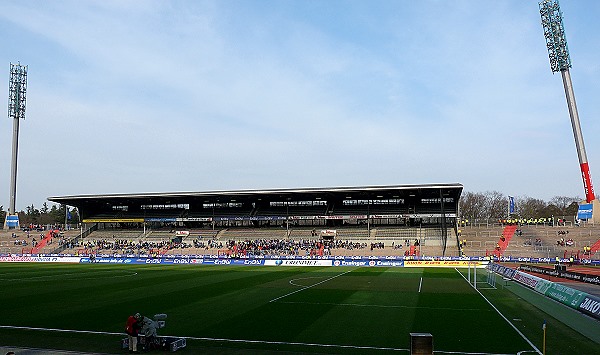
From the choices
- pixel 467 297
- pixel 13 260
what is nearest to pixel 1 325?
pixel 467 297

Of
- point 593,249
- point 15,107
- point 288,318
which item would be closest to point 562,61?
point 593,249

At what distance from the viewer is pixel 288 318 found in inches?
758

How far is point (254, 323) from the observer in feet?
59.7

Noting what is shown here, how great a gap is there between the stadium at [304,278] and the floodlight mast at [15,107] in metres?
0.32

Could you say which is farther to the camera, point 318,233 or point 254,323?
point 318,233

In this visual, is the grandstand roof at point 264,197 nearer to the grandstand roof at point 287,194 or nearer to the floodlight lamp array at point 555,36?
the grandstand roof at point 287,194

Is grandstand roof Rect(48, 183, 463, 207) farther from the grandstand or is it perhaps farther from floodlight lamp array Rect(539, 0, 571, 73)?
floodlight lamp array Rect(539, 0, 571, 73)

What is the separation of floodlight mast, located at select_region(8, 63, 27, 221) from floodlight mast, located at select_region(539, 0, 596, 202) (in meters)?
77.3

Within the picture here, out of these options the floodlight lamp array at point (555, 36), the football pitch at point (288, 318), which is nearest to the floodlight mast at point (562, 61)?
the floodlight lamp array at point (555, 36)

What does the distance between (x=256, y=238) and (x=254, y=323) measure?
201ft

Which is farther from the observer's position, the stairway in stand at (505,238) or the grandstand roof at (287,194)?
the grandstand roof at (287,194)

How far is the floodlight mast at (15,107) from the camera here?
3206 inches

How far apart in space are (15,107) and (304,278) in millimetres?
67789

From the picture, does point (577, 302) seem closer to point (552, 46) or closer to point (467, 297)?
point (467, 297)
